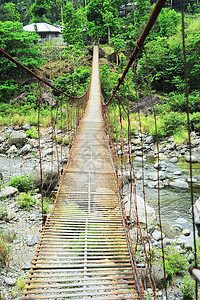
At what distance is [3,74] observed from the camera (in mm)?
8148

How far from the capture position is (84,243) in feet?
4.19

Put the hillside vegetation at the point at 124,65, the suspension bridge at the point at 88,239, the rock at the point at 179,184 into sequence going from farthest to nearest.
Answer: the hillside vegetation at the point at 124,65 → the rock at the point at 179,184 → the suspension bridge at the point at 88,239

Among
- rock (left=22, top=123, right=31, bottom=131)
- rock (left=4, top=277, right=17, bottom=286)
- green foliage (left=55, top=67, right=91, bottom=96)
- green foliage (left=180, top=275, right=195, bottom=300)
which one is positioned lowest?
green foliage (left=180, top=275, right=195, bottom=300)

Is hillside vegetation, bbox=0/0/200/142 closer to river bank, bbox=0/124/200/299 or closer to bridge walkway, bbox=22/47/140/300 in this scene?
river bank, bbox=0/124/200/299

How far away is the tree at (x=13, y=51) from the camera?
7.33 meters

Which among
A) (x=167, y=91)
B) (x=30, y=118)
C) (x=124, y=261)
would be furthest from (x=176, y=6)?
(x=124, y=261)

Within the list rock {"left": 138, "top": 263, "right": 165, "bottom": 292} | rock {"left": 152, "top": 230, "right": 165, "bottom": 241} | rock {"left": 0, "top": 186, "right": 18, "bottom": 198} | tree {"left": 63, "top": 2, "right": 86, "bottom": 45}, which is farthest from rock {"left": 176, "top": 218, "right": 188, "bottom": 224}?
tree {"left": 63, "top": 2, "right": 86, "bottom": 45}

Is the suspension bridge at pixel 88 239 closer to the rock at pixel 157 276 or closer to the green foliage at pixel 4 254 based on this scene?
the rock at pixel 157 276

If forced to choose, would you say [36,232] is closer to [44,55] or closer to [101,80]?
[101,80]

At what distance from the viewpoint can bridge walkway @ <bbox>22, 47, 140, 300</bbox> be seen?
1.01 m

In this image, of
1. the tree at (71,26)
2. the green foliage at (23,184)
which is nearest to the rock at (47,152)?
the green foliage at (23,184)

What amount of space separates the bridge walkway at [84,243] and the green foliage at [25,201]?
2.42 feet

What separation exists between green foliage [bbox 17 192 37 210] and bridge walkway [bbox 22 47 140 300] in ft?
2.42

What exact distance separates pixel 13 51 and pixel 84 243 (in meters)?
7.82
